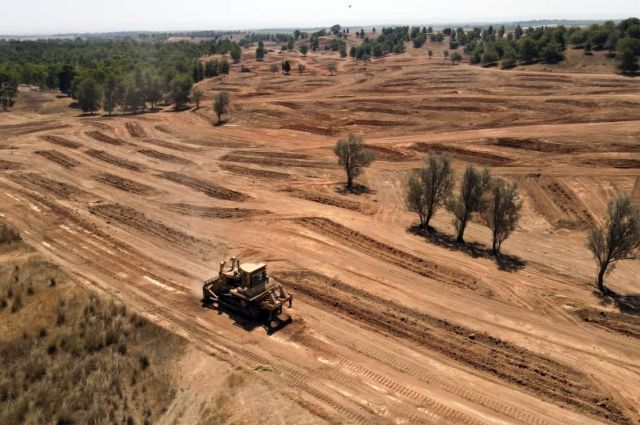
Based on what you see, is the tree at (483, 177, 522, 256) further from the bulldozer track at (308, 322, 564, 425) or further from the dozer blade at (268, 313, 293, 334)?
the dozer blade at (268, 313, 293, 334)

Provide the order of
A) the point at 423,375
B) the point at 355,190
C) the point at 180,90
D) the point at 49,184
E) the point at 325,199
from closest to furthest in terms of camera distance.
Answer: the point at 423,375
the point at 325,199
the point at 355,190
the point at 49,184
the point at 180,90

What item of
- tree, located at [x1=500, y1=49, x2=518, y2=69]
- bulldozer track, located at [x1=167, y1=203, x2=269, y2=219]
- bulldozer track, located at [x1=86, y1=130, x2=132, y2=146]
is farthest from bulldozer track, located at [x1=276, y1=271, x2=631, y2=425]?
tree, located at [x1=500, y1=49, x2=518, y2=69]

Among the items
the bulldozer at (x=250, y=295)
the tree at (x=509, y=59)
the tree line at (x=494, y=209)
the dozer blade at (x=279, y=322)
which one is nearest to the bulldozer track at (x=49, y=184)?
the bulldozer at (x=250, y=295)

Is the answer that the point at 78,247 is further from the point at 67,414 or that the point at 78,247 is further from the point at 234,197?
the point at 67,414

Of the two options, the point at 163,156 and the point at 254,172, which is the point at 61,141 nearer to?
the point at 163,156

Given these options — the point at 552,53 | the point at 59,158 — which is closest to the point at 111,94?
the point at 59,158

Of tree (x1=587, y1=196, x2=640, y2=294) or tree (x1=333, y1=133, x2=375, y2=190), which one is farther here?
tree (x1=333, y1=133, x2=375, y2=190)

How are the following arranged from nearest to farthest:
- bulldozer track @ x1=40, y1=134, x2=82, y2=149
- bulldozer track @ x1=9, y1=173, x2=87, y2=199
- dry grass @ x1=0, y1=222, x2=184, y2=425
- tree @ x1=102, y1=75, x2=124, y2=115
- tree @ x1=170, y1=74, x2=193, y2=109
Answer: dry grass @ x1=0, y1=222, x2=184, y2=425
bulldozer track @ x1=9, y1=173, x2=87, y2=199
bulldozer track @ x1=40, y1=134, x2=82, y2=149
tree @ x1=102, y1=75, x2=124, y2=115
tree @ x1=170, y1=74, x2=193, y2=109
